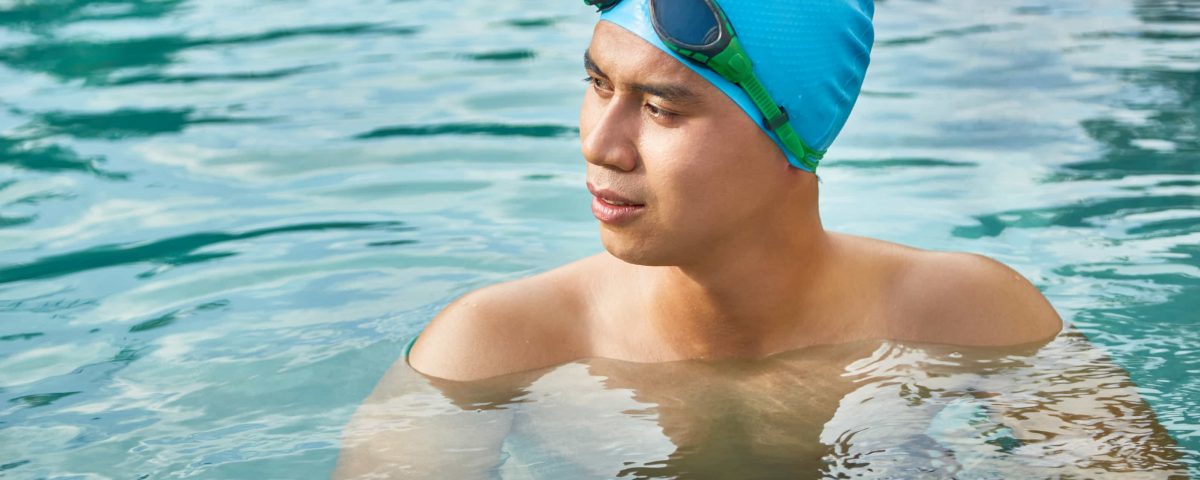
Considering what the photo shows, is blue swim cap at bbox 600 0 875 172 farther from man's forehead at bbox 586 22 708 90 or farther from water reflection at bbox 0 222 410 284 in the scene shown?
water reflection at bbox 0 222 410 284

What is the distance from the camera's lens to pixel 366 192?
6.85m

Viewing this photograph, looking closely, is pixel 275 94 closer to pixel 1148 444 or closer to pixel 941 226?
pixel 941 226

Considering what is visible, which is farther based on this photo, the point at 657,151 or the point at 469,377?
the point at 469,377

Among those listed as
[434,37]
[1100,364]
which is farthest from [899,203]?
[434,37]

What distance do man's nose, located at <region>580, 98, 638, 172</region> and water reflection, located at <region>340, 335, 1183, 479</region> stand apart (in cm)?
80

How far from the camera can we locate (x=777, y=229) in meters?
3.82

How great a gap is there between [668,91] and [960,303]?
Answer: 117 centimetres

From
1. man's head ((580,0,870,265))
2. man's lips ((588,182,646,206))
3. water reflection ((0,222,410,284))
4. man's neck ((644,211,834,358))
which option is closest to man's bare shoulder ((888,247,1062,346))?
man's neck ((644,211,834,358))

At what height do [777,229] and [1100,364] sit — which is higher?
[777,229]

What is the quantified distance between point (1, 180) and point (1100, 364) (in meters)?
5.15

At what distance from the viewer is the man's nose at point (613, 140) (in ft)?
11.3

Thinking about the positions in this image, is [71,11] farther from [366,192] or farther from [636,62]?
[636,62]

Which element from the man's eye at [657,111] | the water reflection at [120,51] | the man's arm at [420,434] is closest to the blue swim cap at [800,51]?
the man's eye at [657,111]

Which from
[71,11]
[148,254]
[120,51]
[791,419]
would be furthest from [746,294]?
[71,11]
